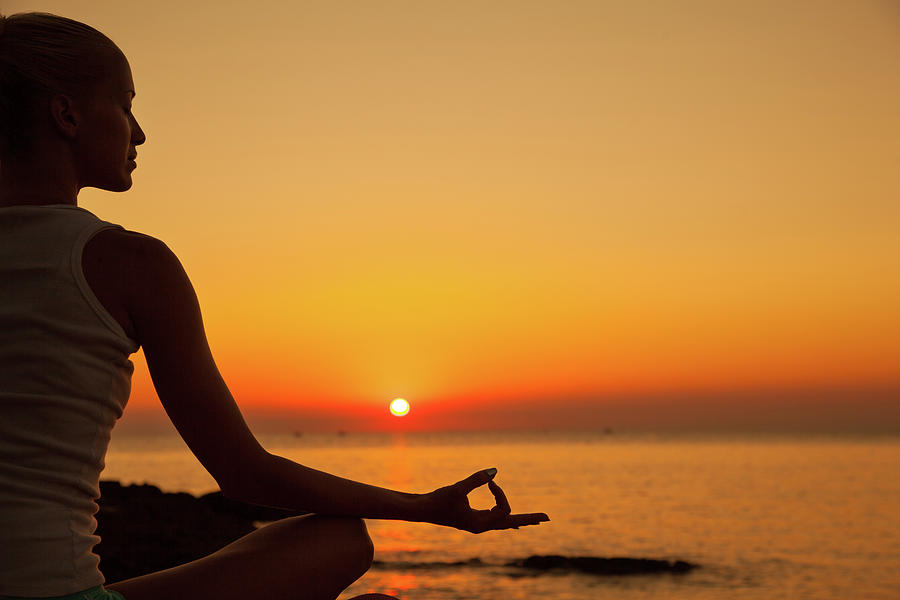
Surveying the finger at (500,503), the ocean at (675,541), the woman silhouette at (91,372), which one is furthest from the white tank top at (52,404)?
the ocean at (675,541)

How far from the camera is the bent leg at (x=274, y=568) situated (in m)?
1.54

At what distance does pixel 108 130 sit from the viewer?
1.53m

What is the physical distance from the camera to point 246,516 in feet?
80.7

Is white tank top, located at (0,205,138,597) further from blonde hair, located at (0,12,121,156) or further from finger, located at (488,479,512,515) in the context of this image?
finger, located at (488,479,512,515)

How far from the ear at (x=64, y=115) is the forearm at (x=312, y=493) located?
0.64 meters

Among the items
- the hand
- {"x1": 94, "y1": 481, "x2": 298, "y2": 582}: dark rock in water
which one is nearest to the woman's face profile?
the hand

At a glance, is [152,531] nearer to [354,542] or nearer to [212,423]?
[354,542]

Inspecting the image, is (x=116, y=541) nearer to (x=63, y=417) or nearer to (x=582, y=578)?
(x=582, y=578)

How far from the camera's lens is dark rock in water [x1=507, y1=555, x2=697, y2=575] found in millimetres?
19688

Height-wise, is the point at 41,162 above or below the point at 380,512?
above

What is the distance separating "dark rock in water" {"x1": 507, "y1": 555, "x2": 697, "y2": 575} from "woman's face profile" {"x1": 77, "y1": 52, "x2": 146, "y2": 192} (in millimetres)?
19139

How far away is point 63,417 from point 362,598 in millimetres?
897

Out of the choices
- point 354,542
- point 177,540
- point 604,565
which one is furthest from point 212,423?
point 604,565

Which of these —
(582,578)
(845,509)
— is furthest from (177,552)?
(845,509)
